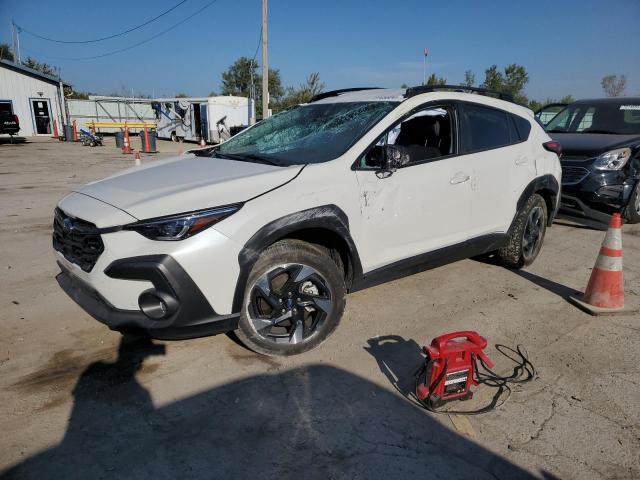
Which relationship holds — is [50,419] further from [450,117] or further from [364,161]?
[450,117]

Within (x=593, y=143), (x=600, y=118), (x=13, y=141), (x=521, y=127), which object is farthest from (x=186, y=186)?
(x=13, y=141)

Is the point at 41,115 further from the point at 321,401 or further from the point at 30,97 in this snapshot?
the point at 321,401

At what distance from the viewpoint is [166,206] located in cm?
263

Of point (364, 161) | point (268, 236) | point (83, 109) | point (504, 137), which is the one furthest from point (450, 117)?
point (83, 109)

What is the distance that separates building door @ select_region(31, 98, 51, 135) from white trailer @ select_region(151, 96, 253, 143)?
6.60 meters

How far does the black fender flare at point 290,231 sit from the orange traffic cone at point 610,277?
2306mm

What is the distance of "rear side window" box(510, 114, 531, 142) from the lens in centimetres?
457

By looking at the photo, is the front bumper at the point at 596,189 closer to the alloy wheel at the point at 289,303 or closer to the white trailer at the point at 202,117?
the alloy wheel at the point at 289,303

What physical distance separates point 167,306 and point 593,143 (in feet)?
22.4

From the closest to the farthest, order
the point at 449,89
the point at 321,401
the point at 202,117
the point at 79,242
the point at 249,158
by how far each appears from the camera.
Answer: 1. the point at 321,401
2. the point at 79,242
3. the point at 249,158
4. the point at 449,89
5. the point at 202,117

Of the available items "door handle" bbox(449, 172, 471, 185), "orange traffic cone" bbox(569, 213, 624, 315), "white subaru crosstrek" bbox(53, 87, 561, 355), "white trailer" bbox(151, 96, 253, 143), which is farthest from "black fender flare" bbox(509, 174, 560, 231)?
"white trailer" bbox(151, 96, 253, 143)

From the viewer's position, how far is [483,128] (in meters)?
4.19

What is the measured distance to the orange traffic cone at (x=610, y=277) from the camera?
3973 mm

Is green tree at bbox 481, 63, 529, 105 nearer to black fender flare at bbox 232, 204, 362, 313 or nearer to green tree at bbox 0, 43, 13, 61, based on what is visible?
black fender flare at bbox 232, 204, 362, 313
